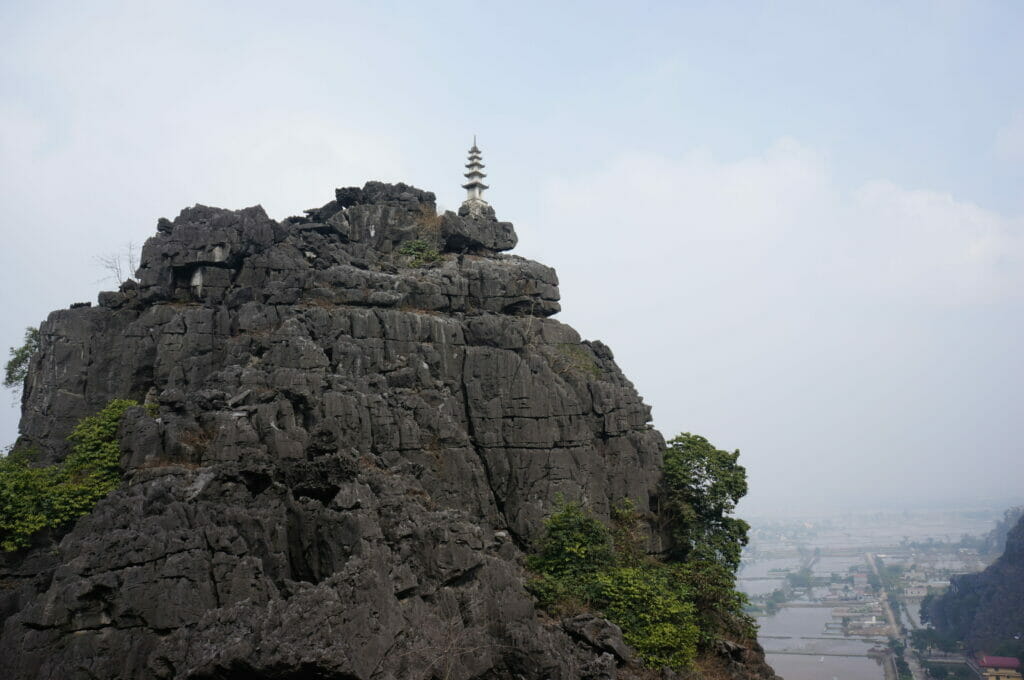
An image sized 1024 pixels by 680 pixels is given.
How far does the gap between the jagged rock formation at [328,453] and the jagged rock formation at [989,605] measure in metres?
57.9

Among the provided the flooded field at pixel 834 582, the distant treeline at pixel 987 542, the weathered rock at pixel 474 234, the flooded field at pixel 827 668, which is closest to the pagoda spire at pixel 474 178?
the weathered rock at pixel 474 234

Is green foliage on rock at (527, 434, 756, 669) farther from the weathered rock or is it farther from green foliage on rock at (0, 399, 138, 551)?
green foliage on rock at (0, 399, 138, 551)

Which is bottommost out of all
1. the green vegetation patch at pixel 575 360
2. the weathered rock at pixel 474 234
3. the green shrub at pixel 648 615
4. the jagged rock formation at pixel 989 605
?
the jagged rock formation at pixel 989 605

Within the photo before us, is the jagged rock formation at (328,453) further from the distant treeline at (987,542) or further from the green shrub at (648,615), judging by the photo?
the distant treeline at (987,542)

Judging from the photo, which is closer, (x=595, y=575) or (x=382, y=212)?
(x=595, y=575)

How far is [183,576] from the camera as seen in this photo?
17281 mm

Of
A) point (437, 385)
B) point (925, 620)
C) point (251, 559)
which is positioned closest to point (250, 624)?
point (251, 559)

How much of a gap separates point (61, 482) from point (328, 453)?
9748 millimetres

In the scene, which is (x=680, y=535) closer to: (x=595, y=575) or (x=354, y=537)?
(x=595, y=575)

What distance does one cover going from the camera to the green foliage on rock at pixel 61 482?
2117 cm

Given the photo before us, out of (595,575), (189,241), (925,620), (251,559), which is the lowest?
(925,620)

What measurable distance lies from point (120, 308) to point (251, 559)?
1573 cm

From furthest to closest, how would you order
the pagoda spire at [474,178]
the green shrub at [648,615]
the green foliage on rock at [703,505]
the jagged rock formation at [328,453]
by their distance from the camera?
the pagoda spire at [474,178] < the green foliage on rock at [703,505] < the green shrub at [648,615] < the jagged rock formation at [328,453]

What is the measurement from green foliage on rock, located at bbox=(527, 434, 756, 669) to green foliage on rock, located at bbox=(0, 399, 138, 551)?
1583 cm
